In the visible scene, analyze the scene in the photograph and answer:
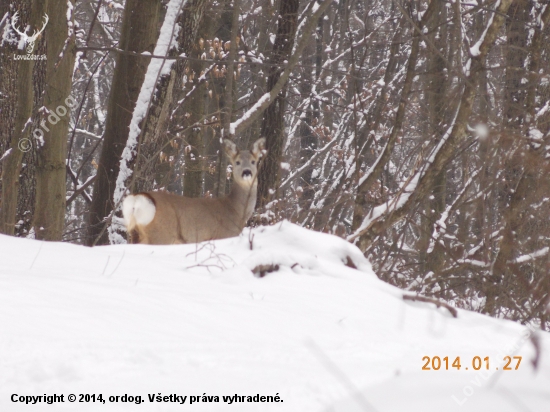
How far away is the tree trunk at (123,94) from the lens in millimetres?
8312

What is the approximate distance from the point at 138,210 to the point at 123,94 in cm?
170

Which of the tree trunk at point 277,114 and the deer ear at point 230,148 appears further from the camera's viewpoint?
the deer ear at point 230,148

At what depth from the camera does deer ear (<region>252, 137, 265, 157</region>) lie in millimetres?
9094

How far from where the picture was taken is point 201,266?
4094 millimetres

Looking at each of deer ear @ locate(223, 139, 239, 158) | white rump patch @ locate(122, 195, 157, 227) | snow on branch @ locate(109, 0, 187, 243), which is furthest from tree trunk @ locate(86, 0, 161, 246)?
deer ear @ locate(223, 139, 239, 158)

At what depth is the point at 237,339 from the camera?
8.89ft

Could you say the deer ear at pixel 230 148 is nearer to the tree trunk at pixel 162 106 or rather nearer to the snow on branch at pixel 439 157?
the tree trunk at pixel 162 106

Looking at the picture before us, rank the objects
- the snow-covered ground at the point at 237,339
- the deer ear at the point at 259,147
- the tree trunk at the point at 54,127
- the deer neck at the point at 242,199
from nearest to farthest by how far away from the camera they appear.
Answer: the snow-covered ground at the point at 237,339, the tree trunk at the point at 54,127, the deer ear at the point at 259,147, the deer neck at the point at 242,199

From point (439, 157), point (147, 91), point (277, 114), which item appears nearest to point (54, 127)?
point (147, 91)

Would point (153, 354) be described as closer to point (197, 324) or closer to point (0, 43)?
point (197, 324)

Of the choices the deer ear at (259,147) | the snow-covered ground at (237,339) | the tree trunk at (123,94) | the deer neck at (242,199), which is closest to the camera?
the snow-covered ground at (237,339)

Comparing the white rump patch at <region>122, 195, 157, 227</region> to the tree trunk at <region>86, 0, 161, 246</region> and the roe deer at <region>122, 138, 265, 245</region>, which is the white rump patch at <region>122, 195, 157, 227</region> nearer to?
the roe deer at <region>122, 138, 265, 245</region>

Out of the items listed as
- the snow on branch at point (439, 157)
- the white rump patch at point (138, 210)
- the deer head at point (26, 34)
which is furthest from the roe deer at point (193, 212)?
the deer head at point (26, 34)

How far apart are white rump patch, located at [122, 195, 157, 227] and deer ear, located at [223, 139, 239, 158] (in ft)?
6.68
